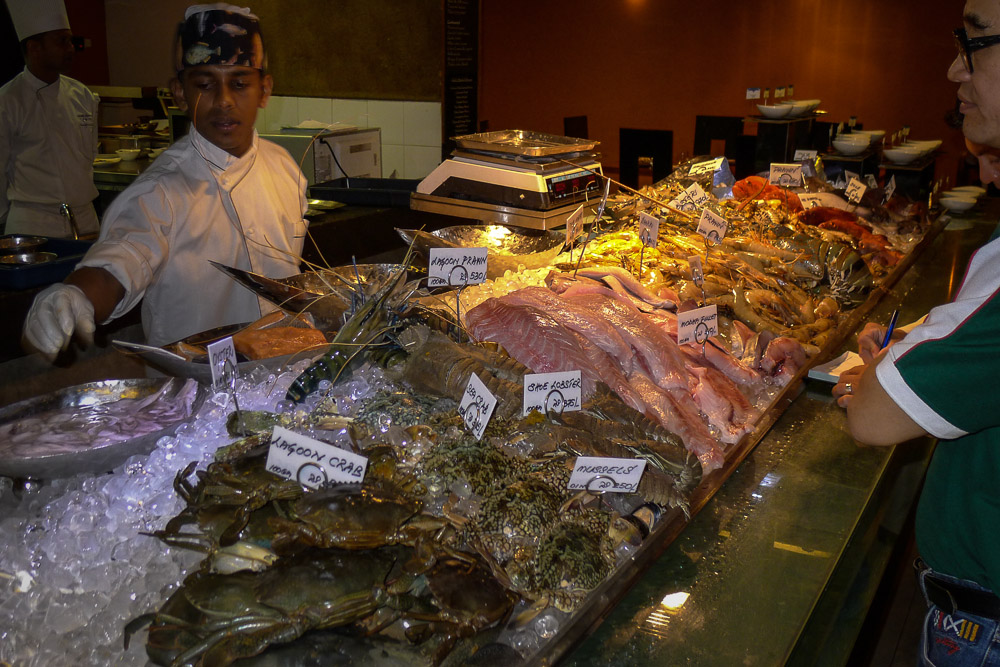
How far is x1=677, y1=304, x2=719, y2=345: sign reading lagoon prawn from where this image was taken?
2.43 meters

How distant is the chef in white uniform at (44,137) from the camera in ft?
17.8

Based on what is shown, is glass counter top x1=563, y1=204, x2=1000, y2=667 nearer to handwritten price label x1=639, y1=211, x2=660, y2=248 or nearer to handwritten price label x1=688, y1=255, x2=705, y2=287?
handwritten price label x1=688, y1=255, x2=705, y2=287

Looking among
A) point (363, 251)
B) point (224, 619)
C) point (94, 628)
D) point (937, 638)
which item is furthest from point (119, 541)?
point (363, 251)

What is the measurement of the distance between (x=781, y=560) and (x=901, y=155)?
522 cm

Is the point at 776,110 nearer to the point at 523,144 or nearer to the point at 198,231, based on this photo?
the point at 523,144

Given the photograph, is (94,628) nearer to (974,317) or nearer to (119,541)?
(119,541)

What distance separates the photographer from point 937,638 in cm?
193

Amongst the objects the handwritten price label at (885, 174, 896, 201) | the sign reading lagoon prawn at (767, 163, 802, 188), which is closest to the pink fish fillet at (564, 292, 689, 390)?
the sign reading lagoon prawn at (767, 163, 802, 188)

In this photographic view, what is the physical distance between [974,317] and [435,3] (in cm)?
645

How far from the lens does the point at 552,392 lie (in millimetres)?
1930

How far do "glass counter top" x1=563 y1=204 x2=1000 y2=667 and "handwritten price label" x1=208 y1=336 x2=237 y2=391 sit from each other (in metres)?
1.02

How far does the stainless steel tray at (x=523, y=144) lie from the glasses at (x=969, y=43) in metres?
2.06

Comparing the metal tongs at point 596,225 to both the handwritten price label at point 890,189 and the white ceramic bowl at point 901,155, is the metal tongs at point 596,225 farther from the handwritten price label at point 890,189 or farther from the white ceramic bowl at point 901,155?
the white ceramic bowl at point 901,155

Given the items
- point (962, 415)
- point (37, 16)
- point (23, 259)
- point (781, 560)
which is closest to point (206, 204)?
point (23, 259)
